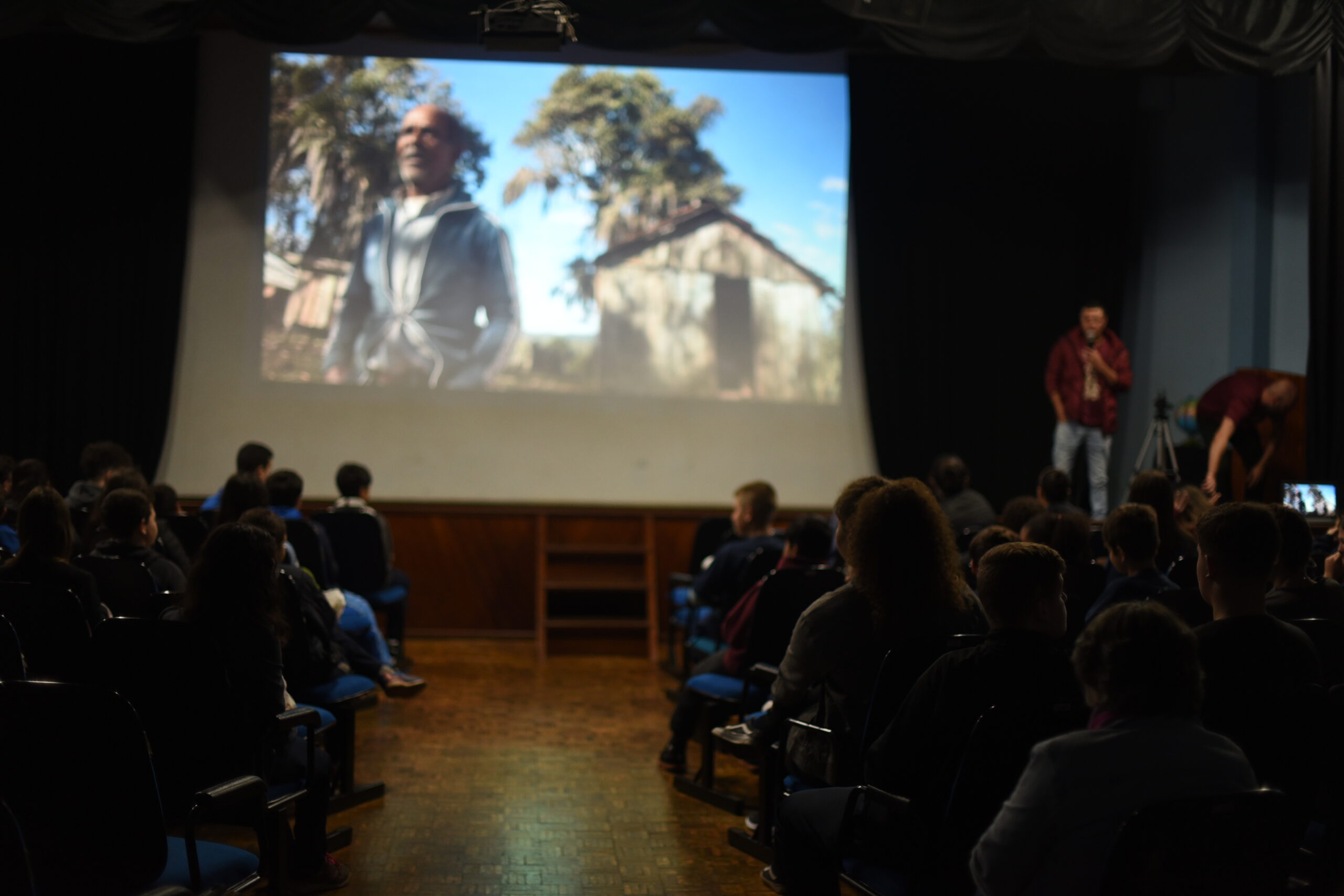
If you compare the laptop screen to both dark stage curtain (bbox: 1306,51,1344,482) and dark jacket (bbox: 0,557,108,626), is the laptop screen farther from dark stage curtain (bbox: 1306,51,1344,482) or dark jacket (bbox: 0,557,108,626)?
dark jacket (bbox: 0,557,108,626)

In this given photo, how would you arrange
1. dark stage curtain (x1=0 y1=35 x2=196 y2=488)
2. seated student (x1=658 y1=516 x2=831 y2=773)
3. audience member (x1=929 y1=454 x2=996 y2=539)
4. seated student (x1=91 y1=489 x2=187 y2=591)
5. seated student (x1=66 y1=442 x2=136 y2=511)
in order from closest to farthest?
1. seated student (x1=91 y1=489 x2=187 y2=591)
2. seated student (x1=658 y1=516 x2=831 y2=773)
3. seated student (x1=66 y1=442 x2=136 y2=511)
4. audience member (x1=929 y1=454 x2=996 y2=539)
5. dark stage curtain (x1=0 y1=35 x2=196 y2=488)

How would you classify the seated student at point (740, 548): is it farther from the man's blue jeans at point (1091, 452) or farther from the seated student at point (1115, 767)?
the man's blue jeans at point (1091, 452)

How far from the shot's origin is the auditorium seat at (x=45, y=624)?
2.92m

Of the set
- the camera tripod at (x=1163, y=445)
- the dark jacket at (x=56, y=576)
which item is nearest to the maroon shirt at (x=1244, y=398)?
the camera tripod at (x=1163, y=445)

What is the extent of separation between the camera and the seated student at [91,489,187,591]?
365 centimetres

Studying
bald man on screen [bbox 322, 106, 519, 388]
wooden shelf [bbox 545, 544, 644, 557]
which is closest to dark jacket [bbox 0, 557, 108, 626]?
wooden shelf [bbox 545, 544, 644, 557]

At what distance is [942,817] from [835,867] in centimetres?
30

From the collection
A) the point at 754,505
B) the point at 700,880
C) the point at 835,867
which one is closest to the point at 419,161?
the point at 754,505

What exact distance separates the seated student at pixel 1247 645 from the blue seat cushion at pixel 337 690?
2447 millimetres

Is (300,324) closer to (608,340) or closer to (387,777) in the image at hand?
(608,340)

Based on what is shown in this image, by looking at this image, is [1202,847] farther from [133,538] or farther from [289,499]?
[289,499]

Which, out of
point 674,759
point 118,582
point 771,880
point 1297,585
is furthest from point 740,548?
point 118,582

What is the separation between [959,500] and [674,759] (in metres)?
2.27

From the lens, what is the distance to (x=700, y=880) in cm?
331
